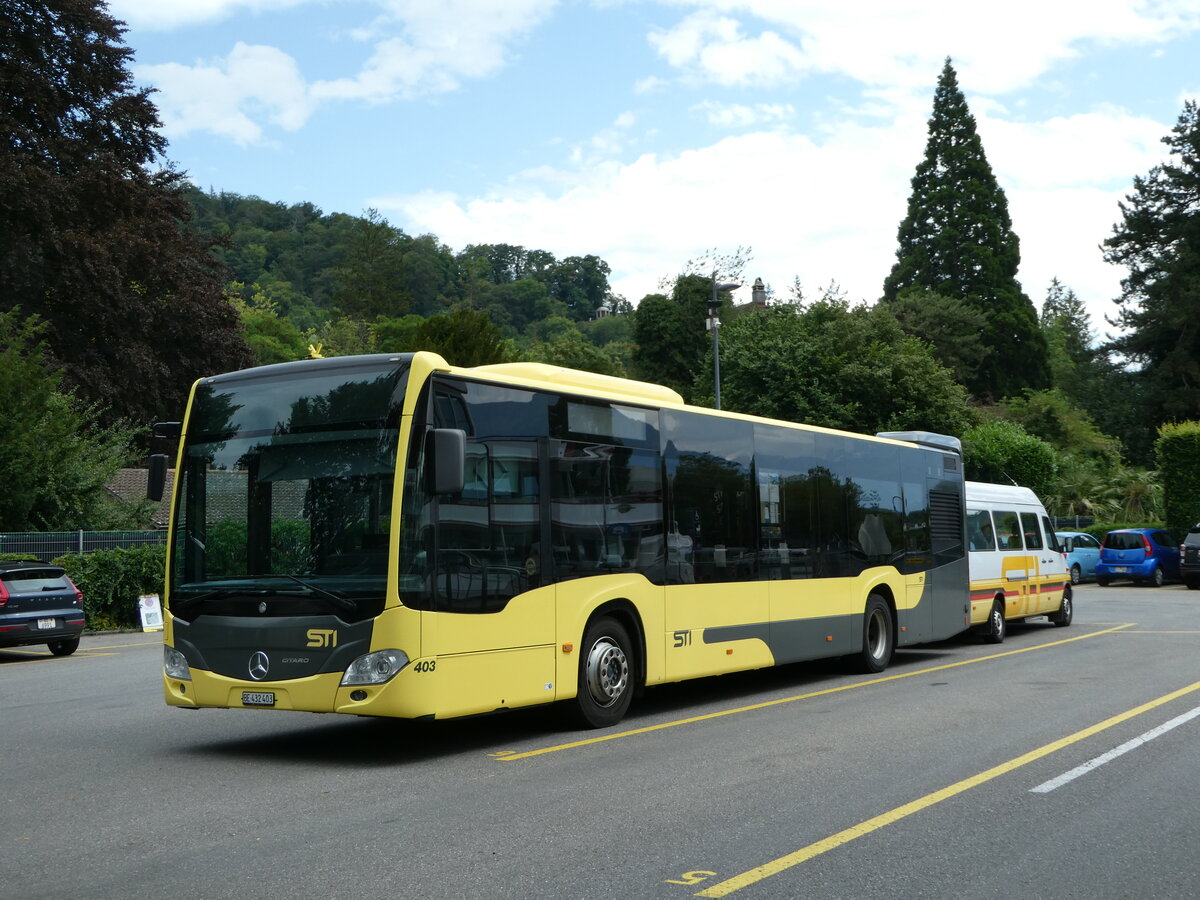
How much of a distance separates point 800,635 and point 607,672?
Answer: 12.5 feet

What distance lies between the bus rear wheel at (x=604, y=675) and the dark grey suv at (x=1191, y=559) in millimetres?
30261

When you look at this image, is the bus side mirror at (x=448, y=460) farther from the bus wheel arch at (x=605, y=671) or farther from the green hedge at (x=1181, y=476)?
the green hedge at (x=1181, y=476)

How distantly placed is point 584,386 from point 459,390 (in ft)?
6.75

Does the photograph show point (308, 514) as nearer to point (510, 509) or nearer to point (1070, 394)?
point (510, 509)

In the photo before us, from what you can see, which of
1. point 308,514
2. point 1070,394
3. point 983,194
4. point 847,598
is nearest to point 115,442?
point 847,598

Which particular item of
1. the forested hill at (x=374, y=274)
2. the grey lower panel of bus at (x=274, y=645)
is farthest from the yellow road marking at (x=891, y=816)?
the forested hill at (x=374, y=274)

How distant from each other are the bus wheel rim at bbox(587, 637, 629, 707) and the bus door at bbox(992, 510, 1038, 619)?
11.2m

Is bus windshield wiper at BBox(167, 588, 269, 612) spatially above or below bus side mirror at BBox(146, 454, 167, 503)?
below

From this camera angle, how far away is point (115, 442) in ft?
102

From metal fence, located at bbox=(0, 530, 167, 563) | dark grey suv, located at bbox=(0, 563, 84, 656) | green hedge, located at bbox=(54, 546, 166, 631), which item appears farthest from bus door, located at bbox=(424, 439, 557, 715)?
green hedge, located at bbox=(54, 546, 166, 631)

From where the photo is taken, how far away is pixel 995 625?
20281mm

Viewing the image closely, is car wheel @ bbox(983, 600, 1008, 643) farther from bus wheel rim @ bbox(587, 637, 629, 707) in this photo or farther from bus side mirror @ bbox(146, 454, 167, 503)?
bus side mirror @ bbox(146, 454, 167, 503)

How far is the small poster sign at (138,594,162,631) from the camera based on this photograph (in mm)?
25781

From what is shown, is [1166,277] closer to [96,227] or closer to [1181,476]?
[1181,476]
